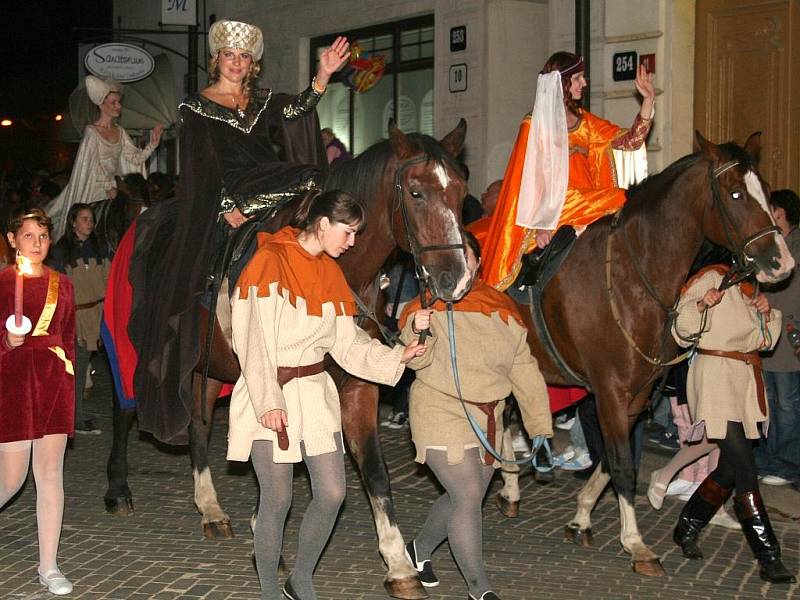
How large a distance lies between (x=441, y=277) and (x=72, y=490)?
14.2ft

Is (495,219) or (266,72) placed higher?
(266,72)

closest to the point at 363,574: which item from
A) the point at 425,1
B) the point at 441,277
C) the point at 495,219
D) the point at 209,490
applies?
the point at 209,490

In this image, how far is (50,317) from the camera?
21.0ft

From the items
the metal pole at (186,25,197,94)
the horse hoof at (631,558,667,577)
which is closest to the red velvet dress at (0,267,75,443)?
the horse hoof at (631,558,667,577)

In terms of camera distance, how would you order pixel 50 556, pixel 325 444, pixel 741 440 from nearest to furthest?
pixel 325 444
pixel 50 556
pixel 741 440

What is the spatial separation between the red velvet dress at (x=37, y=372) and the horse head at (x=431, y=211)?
1.88m

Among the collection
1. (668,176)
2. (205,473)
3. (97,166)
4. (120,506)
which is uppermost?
(97,166)

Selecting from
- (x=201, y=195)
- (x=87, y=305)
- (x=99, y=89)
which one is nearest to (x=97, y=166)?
(x=99, y=89)

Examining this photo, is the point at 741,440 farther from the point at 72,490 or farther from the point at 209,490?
the point at 72,490

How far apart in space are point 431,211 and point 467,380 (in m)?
0.83

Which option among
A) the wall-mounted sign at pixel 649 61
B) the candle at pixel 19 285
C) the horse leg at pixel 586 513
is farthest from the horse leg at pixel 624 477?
the wall-mounted sign at pixel 649 61

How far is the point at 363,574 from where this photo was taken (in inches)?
264

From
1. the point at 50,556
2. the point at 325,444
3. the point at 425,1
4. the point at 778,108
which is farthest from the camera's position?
the point at 425,1

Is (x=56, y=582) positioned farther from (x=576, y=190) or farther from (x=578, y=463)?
(x=578, y=463)
